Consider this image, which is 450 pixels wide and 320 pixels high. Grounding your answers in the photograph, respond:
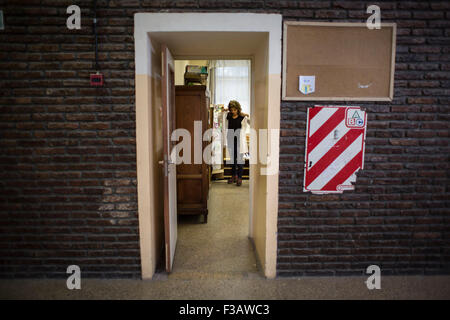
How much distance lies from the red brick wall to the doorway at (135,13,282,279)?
0.29ft

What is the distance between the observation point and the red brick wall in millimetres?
2619

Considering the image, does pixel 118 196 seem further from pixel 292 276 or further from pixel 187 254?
pixel 292 276

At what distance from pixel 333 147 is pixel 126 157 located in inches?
76.7

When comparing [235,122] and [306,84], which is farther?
[235,122]

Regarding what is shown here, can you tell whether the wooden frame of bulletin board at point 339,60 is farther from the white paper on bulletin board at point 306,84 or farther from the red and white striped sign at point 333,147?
the red and white striped sign at point 333,147

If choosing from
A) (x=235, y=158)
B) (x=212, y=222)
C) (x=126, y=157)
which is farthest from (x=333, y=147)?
(x=235, y=158)

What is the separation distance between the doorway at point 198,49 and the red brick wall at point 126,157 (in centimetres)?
9

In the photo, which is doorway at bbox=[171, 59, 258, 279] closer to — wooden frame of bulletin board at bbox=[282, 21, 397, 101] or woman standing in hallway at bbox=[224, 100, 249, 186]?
woman standing in hallway at bbox=[224, 100, 249, 186]

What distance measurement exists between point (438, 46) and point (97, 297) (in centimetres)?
383

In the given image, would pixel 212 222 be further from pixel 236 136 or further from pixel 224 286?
pixel 236 136

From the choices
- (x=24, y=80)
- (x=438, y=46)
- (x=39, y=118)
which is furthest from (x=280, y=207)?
(x=24, y=80)

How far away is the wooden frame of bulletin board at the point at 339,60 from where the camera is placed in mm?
2641

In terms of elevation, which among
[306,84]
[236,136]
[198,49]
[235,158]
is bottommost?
[235,158]

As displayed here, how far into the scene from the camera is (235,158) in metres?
6.57
